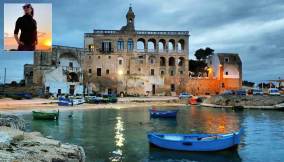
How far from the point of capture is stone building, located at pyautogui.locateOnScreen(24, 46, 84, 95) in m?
77.6

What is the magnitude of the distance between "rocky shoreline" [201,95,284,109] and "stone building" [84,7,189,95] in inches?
618

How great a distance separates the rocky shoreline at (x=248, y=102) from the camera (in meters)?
70.7

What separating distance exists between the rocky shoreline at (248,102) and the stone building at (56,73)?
94.3 ft

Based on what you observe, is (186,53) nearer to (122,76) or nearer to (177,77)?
(177,77)

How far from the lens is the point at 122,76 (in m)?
88.2

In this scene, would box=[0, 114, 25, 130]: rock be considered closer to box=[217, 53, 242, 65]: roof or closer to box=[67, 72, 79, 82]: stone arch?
box=[67, 72, 79, 82]: stone arch

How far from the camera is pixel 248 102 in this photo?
73812 millimetres

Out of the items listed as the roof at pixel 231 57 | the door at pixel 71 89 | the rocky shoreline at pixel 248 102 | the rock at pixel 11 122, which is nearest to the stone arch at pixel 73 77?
the door at pixel 71 89

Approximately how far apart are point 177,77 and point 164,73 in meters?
3.39

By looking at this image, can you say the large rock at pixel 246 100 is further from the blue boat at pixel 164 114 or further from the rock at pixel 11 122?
the rock at pixel 11 122

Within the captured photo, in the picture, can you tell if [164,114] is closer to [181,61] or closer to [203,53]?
[181,61]

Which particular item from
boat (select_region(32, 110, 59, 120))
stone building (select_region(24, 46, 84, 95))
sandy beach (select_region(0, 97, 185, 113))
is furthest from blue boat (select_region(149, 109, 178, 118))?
stone building (select_region(24, 46, 84, 95))

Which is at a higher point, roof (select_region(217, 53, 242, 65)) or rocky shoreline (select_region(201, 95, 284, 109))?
roof (select_region(217, 53, 242, 65))

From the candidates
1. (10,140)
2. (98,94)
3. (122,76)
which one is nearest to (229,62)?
(122,76)
